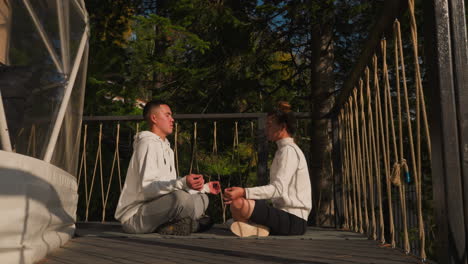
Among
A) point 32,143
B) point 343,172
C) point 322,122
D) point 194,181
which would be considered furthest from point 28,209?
point 322,122

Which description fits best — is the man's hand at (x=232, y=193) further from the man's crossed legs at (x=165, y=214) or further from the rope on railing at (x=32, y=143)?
the rope on railing at (x=32, y=143)

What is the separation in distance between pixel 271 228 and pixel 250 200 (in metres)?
0.32

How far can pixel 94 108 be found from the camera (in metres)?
8.63

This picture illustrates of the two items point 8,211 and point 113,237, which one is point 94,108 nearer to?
point 113,237

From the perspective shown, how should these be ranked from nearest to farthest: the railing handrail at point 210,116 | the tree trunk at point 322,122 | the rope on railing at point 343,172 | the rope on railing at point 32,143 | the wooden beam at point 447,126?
the wooden beam at point 447,126 → the rope on railing at point 32,143 → the rope on railing at point 343,172 → the railing handrail at point 210,116 → the tree trunk at point 322,122

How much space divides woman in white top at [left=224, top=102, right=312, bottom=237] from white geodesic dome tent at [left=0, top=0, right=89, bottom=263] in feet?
3.88

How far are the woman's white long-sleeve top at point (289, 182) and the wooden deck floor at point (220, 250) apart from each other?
0.24 meters

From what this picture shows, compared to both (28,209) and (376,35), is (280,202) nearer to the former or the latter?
(376,35)

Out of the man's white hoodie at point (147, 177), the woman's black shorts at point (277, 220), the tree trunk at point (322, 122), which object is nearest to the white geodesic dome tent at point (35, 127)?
the man's white hoodie at point (147, 177)

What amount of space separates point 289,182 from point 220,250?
0.99 meters

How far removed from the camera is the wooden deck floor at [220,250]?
231 cm

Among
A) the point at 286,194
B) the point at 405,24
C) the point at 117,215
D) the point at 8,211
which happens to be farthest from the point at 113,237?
the point at 405,24

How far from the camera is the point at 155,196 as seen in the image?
352 cm

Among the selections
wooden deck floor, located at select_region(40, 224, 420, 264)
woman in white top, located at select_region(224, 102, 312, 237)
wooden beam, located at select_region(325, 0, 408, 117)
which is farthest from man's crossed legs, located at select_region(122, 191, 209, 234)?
wooden beam, located at select_region(325, 0, 408, 117)
